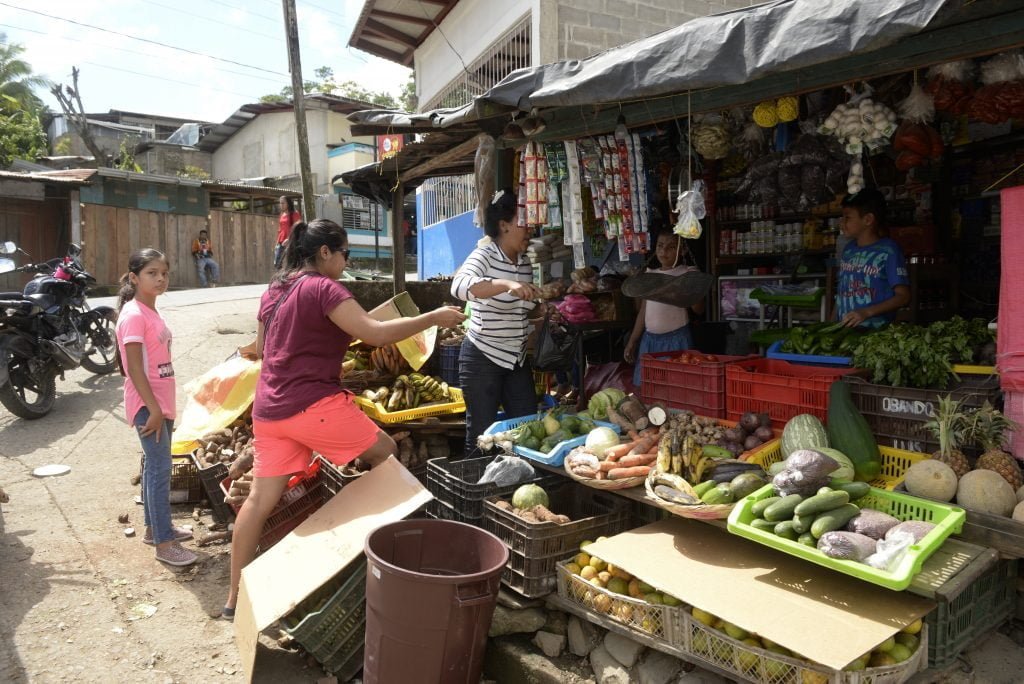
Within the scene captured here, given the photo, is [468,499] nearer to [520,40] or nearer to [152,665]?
[152,665]

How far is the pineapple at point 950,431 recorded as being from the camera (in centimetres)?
331

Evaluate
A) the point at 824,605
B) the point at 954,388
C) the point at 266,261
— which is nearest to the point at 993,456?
the point at 954,388

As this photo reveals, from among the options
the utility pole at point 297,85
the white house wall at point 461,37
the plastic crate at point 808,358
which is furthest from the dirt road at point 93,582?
the white house wall at point 461,37

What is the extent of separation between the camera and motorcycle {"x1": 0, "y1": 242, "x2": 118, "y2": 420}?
296 inches

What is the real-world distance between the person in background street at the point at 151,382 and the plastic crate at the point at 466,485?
1.77m

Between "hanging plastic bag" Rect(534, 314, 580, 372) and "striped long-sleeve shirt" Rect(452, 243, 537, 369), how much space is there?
1.01ft

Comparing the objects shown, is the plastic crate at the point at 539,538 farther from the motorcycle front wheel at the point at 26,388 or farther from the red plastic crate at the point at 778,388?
the motorcycle front wheel at the point at 26,388

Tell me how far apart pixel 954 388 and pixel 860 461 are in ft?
1.96

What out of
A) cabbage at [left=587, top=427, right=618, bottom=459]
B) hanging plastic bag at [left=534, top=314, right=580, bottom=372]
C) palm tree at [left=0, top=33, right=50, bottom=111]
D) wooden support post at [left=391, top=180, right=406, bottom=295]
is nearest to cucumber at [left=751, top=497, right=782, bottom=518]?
cabbage at [left=587, top=427, right=618, bottom=459]

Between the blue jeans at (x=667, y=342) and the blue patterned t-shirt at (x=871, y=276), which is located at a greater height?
the blue patterned t-shirt at (x=871, y=276)

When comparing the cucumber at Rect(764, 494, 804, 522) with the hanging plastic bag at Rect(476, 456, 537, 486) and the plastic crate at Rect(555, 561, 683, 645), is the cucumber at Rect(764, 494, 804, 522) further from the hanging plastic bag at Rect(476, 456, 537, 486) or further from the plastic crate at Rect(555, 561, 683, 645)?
the hanging plastic bag at Rect(476, 456, 537, 486)

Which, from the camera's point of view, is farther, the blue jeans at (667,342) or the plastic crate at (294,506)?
the blue jeans at (667,342)

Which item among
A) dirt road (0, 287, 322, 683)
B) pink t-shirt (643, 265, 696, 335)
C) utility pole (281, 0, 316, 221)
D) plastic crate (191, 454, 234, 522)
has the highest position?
utility pole (281, 0, 316, 221)

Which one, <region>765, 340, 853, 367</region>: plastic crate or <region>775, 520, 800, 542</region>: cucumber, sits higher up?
<region>765, 340, 853, 367</region>: plastic crate
